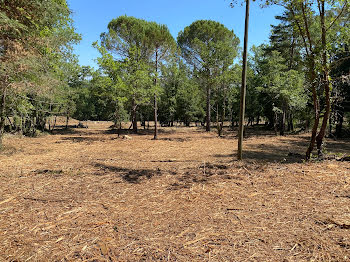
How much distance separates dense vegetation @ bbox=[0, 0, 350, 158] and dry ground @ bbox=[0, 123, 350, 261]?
11.4 ft

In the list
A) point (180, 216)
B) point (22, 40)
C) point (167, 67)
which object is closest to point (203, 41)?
point (167, 67)

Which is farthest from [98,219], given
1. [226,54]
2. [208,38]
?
[208,38]

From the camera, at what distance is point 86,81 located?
29.8 meters

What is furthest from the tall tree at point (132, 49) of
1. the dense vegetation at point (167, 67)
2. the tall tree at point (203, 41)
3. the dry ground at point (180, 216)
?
the dry ground at point (180, 216)

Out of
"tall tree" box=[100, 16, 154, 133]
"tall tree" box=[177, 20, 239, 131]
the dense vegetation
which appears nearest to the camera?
the dense vegetation

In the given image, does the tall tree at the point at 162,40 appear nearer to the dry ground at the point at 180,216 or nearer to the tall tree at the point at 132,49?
the tall tree at the point at 132,49

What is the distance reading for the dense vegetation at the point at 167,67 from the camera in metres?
6.75

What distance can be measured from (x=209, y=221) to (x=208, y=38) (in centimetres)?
2494

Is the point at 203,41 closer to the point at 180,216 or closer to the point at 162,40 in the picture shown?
the point at 162,40

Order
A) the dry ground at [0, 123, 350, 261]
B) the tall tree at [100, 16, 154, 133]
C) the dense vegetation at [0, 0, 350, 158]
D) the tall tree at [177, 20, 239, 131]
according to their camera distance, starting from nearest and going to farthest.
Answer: the dry ground at [0, 123, 350, 261] → the dense vegetation at [0, 0, 350, 158] → the tall tree at [100, 16, 154, 133] → the tall tree at [177, 20, 239, 131]

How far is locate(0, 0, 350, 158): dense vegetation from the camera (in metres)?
6.75

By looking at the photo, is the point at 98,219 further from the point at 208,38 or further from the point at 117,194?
the point at 208,38

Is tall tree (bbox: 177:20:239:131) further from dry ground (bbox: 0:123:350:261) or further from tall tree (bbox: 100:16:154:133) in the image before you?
dry ground (bbox: 0:123:350:261)

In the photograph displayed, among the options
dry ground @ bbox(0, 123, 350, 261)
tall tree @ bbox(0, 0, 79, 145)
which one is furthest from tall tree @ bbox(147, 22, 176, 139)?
dry ground @ bbox(0, 123, 350, 261)
